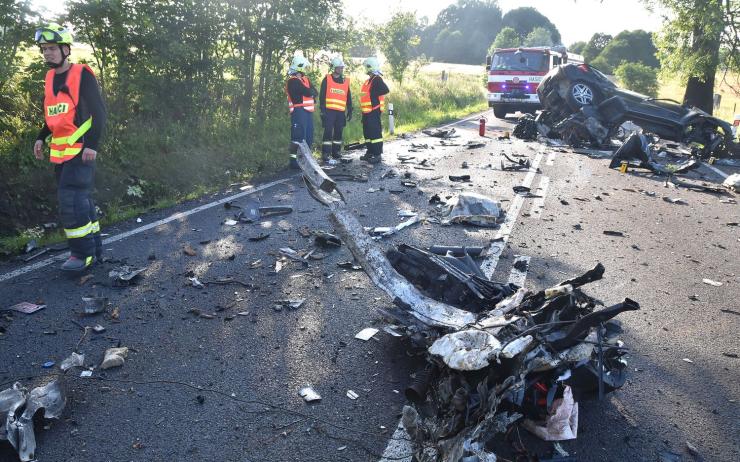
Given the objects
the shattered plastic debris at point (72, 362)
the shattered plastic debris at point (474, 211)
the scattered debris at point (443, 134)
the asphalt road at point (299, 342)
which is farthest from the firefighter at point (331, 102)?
the shattered plastic debris at point (72, 362)

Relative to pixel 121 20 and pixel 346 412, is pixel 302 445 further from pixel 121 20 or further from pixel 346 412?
pixel 121 20

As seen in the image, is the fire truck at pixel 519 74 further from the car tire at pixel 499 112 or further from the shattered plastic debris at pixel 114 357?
the shattered plastic debris at pixel 114 357

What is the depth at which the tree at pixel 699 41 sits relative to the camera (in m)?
15.6

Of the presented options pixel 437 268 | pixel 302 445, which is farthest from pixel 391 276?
pixel 302 445

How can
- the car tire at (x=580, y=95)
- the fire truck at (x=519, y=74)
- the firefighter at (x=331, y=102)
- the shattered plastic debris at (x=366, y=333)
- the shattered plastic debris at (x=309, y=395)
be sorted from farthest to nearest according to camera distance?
the fire truck at (x=519, y=74) → the car tire at (x=580, y=95) → the firefighter at (x=331, y=102) → the shattered plastic debris at (x=366, y=333) → the shattered plastic debris at (x=309, y=395)

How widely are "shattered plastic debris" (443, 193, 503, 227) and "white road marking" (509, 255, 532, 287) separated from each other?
1.25 meters

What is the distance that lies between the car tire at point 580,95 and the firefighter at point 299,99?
774 centimetres

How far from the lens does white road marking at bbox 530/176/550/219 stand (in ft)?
24.2

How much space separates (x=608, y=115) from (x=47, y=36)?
12599 mm

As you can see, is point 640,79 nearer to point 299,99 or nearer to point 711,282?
point 299,99

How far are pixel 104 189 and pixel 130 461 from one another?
600 centimetres

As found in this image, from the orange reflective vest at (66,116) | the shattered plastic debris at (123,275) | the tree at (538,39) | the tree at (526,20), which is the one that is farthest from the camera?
the tree at (526,20)

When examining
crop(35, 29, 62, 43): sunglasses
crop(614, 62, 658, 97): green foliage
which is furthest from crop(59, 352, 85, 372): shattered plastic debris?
crop(614, 62, 658, 97): green foliage

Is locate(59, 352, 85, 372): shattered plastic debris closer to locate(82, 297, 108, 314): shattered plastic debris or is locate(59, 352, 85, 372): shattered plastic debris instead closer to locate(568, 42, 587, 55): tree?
locate(82, 297, 108, 314): shattered plastic debris
